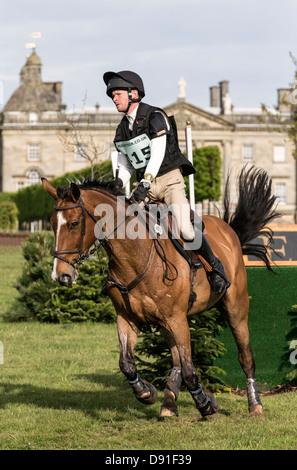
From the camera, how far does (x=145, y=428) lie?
23.7ft

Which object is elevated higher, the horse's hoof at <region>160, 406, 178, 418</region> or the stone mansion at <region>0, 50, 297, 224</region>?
Result: the stone mansion at <region>0, 50, 297, 224</region>

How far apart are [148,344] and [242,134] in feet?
286

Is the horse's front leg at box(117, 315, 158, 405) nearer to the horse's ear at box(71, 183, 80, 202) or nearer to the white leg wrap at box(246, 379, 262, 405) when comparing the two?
the horse's ear at box(71, 183, 80, 202)

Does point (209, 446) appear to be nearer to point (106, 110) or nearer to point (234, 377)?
point (234, 377)

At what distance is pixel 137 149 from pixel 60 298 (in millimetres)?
9410

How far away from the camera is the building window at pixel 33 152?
91.9 metres

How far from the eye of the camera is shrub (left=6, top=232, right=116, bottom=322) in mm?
15891

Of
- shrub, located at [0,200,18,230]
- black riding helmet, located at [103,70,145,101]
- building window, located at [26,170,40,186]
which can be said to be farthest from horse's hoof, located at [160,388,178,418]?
building window, located at [26,170,40,186]

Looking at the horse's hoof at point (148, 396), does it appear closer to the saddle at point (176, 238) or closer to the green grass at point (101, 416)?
the green grass at point (101, 416)

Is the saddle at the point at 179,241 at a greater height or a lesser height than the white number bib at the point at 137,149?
lesser

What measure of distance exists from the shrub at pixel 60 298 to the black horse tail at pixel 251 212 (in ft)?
23.1

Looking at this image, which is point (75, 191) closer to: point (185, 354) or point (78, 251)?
point (78, 251)

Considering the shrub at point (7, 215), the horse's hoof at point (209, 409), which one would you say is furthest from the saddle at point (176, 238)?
the shrub at point (7, 215)

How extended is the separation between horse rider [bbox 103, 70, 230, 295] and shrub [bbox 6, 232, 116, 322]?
27.4 ft
